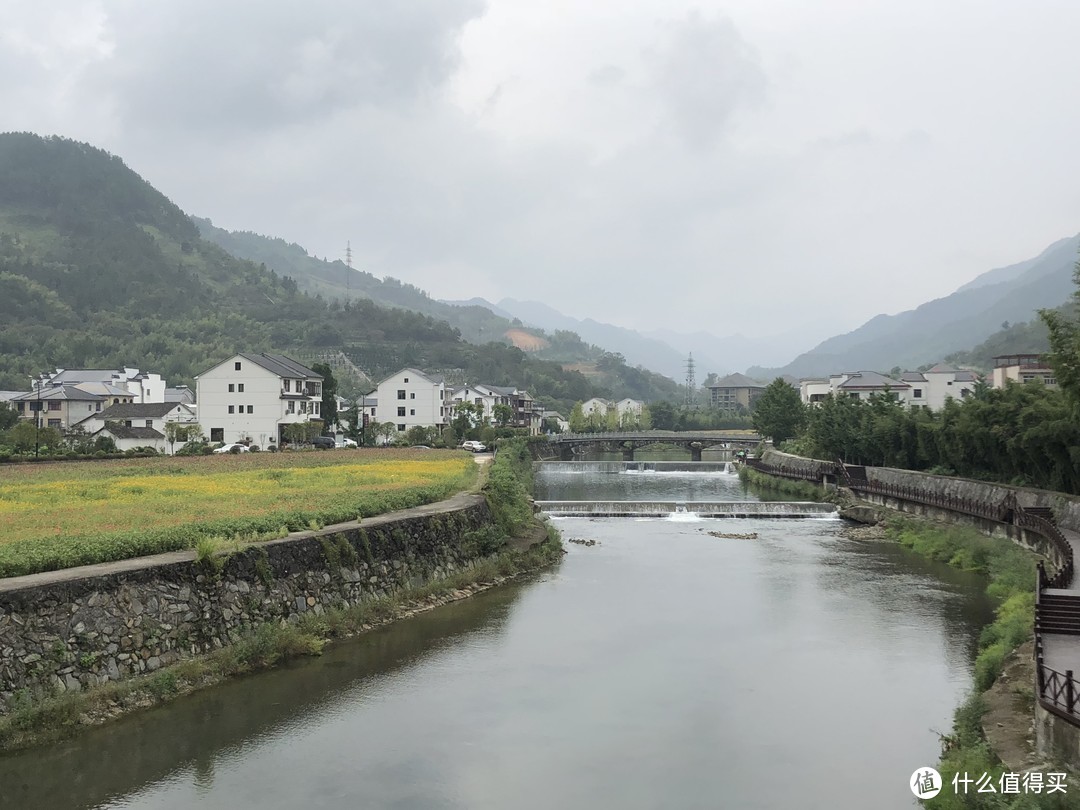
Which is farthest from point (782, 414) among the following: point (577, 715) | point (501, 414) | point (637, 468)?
point (577, 715)

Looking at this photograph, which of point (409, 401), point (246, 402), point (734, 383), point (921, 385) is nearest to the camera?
point (246, 402)

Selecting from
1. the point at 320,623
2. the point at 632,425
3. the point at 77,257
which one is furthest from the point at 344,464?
the point at 77,257

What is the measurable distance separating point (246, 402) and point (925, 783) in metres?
51.9

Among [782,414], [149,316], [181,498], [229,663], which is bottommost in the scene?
[229,663]

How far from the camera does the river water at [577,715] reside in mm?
12070

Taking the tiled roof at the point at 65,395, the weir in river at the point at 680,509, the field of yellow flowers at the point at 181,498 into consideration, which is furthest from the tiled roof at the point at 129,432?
the weir in river at the point at 680,509

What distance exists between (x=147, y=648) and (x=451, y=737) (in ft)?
17.3

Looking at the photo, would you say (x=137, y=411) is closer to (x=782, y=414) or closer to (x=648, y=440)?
(x=648, y=440)

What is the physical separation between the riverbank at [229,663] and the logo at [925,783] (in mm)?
10764

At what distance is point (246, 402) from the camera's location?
57.8 m

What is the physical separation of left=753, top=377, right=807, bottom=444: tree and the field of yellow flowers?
127ft

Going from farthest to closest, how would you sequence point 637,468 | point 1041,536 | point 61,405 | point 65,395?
point 637,468 < point 65,395 < point 61,405 < point 1041,536

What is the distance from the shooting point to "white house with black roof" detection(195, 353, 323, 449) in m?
57.4

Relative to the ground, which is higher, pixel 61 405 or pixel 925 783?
pixel 61 405
